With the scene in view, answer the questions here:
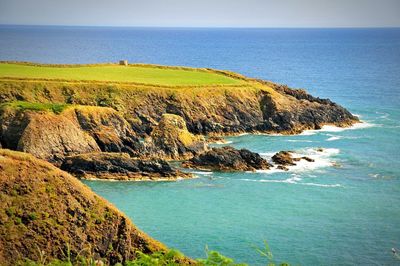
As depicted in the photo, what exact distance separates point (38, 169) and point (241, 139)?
42.7 m

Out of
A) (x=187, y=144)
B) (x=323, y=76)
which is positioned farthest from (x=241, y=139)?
(x=323, y=76)

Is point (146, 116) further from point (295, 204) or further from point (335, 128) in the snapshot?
point (295, 204)

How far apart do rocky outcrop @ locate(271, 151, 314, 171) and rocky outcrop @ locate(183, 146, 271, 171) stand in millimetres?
1330

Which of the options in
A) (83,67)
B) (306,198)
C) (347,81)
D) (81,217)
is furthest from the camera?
(347,81)

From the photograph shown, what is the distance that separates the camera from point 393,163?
187 ft

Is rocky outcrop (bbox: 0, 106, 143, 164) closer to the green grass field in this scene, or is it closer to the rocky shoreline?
the rocky shoreline

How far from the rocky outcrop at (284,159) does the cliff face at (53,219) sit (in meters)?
30.8

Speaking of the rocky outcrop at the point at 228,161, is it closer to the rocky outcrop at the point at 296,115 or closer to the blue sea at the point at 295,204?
the blue sea at the point at 295,204

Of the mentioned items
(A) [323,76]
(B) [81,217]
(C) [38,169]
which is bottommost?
(A) [323,76]

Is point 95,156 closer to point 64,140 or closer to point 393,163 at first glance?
point 64,140

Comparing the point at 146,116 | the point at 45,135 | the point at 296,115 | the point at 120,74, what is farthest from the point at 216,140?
the point at 120,74

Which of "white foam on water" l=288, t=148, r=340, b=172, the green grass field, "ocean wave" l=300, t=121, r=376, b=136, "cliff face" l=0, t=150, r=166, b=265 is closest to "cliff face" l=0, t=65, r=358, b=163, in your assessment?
"ocean wave" l=300, t=121, r=376, b=136

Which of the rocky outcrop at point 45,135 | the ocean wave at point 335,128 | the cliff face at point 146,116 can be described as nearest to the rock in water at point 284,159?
the cliff face at point 146,116

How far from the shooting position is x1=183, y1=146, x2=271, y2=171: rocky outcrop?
5391cm
